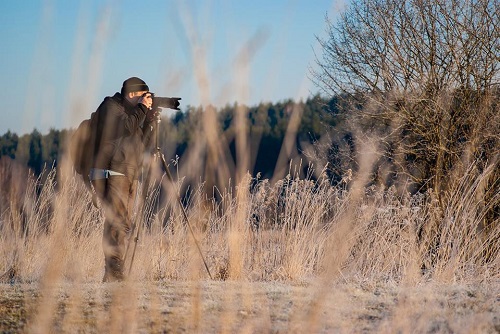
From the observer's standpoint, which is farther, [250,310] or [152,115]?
Result: [152,115]

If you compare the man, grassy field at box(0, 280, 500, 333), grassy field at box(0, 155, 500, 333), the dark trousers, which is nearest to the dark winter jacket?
the man

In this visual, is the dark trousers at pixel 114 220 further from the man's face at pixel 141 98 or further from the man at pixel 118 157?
the man's face at pixel 141 98

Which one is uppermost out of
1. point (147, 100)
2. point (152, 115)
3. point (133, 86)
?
point (133, 86)

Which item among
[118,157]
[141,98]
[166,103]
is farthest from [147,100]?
Answer: [118,157]

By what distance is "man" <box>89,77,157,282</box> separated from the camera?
15.8 feet

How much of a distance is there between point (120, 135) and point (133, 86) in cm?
42

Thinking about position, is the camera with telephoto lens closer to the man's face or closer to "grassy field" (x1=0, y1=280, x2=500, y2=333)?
the man's face

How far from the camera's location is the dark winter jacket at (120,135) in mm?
4797

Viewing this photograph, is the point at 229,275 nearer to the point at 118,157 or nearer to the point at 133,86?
the point at 118,157

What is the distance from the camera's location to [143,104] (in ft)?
16.2

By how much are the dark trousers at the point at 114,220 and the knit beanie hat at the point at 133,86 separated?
681mm

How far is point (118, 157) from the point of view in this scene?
483 cm

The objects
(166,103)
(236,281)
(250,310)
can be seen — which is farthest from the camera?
(166,103)

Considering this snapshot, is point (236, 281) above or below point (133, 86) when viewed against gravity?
below
